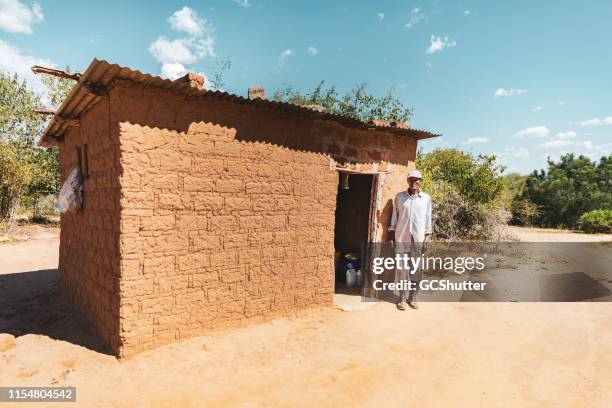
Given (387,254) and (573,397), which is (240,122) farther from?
(573,397)

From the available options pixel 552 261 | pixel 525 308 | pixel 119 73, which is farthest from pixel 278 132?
pixel 552 261

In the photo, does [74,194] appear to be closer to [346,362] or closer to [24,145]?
[346,362]

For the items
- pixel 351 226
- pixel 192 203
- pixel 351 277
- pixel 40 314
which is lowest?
pixel 40 314

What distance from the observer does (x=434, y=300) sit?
676cm

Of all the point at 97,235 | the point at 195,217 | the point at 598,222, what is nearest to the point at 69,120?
the point at 97,235

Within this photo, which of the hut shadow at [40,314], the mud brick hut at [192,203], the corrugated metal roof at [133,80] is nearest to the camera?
the corrugated metal roof at [133,80]

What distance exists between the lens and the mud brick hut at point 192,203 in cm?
410

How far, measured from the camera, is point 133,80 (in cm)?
406

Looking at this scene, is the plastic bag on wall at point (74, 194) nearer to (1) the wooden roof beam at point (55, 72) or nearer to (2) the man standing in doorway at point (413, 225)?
(1) the wooden roof beam at point (55, 72)

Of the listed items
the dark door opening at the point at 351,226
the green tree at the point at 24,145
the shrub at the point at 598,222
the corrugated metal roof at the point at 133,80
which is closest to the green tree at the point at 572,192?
the shrub at the point at 598,222

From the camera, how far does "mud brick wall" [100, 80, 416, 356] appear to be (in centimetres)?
411

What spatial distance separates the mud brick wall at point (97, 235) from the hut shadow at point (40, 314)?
136 mm

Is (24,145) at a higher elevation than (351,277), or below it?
higher

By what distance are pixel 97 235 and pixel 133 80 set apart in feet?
7.23
